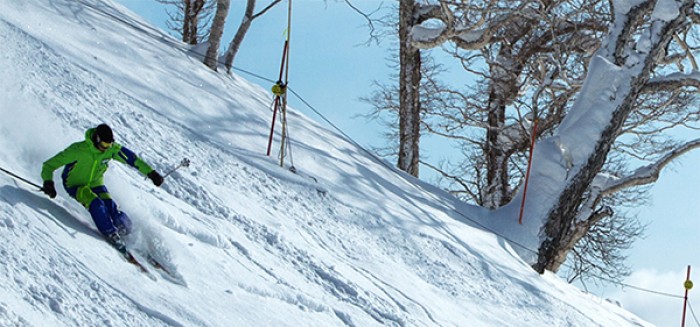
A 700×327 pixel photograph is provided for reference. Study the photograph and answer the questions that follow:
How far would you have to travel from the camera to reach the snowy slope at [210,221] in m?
5.21

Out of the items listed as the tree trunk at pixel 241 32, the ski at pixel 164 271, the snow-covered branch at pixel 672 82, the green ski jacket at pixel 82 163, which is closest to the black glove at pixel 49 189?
the green ski jacket at pixel 82 163

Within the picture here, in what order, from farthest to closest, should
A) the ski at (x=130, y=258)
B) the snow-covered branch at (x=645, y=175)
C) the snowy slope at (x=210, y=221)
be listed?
the snow-covered branch at (x=645, y=175) → the ski at (x=130, y=258) → the snowy slope at (x=210, y=221)

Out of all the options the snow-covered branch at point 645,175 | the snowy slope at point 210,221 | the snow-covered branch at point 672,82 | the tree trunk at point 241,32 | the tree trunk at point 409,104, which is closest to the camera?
the snowy slope at point 210,221

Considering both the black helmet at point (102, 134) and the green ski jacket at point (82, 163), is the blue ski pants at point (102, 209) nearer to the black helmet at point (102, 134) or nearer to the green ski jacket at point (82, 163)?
the green ski jacket at point (82, 163)

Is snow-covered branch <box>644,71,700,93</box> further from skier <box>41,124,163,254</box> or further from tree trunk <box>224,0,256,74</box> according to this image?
skier <box>41,124,163,254</box>

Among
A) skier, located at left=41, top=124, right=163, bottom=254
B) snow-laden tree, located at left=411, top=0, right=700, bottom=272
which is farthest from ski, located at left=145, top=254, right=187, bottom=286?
snow-laden tree, located at left=411, top=0, right=700, bottom=272

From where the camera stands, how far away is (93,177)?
608cm

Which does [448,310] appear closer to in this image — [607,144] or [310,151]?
[310,151]

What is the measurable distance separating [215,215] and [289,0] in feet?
13.4

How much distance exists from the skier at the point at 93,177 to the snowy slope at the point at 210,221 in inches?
5.4

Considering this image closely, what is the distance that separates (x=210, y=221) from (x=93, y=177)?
46.3 inches

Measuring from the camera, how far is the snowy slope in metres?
5.21

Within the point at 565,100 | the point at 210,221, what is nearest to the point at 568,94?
the point at 565,100

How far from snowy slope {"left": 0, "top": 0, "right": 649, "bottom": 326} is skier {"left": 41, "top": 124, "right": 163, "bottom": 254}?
0.45 ft
